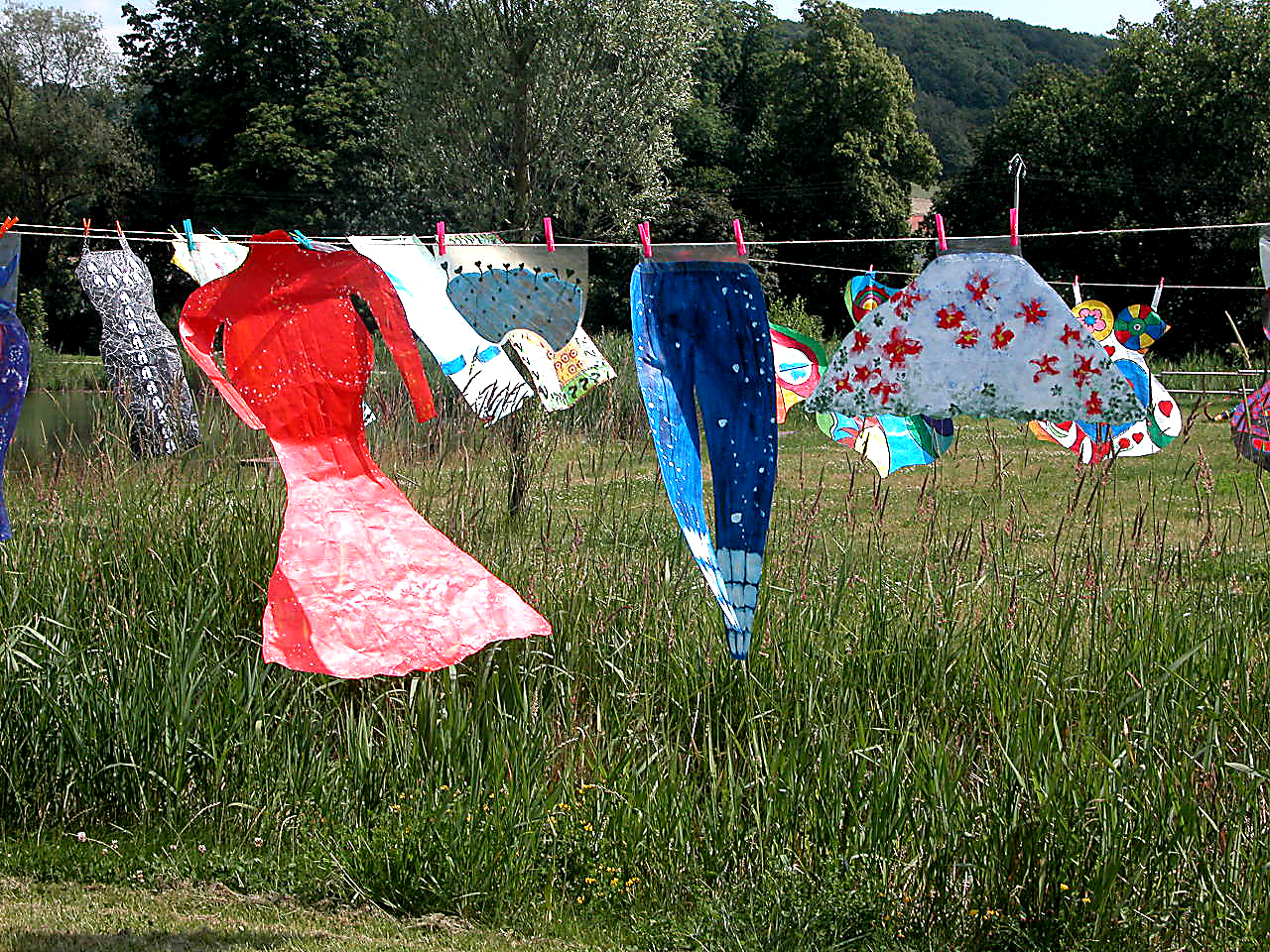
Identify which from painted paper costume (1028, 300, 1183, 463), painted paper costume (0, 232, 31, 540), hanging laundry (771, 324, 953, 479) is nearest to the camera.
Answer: painted paper costume (0, 232, 31, 540)

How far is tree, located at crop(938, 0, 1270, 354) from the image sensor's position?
69.7ft

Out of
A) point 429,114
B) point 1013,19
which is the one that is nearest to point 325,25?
point 429,114

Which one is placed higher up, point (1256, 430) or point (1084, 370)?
point (1084, 370)

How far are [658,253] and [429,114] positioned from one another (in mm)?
15863

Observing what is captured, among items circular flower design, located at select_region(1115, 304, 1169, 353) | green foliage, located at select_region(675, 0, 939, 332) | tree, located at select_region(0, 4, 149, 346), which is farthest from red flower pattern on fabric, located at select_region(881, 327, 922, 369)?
green foliage, located at select_region(675, 0, 939, 332)

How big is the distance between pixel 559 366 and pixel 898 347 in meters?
1.63

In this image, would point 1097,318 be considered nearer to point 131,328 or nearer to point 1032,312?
point 1032,312

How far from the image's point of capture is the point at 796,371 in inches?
228

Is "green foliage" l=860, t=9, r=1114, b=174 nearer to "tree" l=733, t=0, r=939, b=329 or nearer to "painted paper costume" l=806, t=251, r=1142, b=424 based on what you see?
"tree" l=733, t=0, r=939, b=329

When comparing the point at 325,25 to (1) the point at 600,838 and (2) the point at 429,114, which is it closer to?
(2) the point at 429,114

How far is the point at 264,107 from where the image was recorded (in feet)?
82.0

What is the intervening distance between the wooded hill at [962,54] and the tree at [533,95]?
42.3 metres

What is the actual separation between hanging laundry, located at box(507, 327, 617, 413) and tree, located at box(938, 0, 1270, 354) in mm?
17130

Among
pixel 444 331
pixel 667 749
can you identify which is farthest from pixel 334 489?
pixel 667 749
